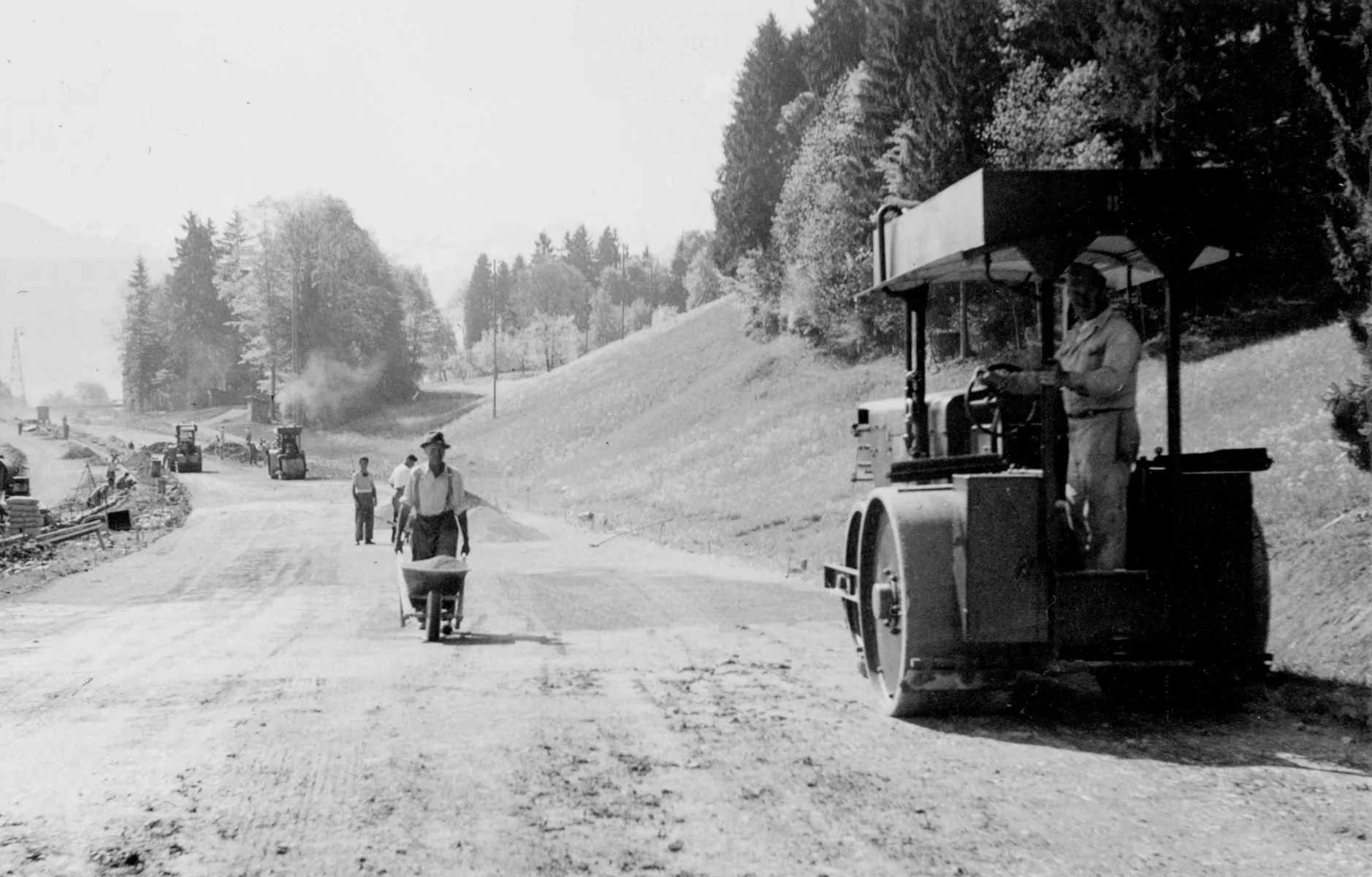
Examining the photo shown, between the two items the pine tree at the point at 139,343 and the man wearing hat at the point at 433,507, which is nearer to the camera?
the man wearing hat at the point at 433,507

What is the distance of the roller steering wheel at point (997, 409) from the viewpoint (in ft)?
22.6

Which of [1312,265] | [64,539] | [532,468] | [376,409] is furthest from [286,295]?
[1312,265]

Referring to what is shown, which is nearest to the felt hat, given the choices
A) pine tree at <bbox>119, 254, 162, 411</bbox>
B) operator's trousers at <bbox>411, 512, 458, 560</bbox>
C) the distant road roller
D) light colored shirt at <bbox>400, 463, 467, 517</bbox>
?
light colored shirt at <bbox>400, 463, 467, 517</bbox>

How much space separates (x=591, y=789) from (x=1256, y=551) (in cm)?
374

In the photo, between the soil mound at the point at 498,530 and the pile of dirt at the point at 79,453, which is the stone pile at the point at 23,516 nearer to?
the soil mound at the point at 498,530

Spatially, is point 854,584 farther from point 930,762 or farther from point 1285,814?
point 1285,814

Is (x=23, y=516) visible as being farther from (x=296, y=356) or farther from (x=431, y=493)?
(x=296, y=356)

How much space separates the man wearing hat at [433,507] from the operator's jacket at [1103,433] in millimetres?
7203

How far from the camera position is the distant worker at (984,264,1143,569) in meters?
6.48

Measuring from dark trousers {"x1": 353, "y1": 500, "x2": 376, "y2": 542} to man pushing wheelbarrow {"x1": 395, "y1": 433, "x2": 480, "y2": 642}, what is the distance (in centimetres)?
1365

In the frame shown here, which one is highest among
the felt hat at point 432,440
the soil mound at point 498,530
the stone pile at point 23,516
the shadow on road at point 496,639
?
the felt hat at point 432,440

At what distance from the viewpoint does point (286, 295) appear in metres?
83.2

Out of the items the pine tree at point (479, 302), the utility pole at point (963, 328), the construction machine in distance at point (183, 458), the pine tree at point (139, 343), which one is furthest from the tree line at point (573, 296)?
the utility pole at point (963, 328)

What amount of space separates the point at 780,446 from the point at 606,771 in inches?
1317
